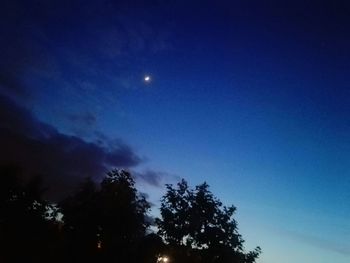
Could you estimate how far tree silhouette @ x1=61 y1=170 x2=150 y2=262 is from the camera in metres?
56.2

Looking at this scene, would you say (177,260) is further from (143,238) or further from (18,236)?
(18,236)

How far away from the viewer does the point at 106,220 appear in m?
58.0

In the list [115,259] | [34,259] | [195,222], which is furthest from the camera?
[195,222]

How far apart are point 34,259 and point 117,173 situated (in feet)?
55.4

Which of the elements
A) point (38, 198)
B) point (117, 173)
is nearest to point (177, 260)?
point (117, 173)

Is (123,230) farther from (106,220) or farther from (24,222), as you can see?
(24,222)

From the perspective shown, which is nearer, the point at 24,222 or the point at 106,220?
the point at 106,220

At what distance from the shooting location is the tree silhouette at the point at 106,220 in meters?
56.2

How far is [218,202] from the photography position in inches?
2437

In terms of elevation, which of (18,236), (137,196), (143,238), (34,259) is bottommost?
(34,259)

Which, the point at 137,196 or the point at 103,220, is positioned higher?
the point at 137,196

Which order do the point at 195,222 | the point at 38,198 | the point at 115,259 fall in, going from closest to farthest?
1. the point at 115,259
2. the point at 195,222
3. the point at 38,198

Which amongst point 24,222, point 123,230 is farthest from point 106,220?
point 24,222

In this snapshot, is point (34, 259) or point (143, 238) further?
point (143, 238)
